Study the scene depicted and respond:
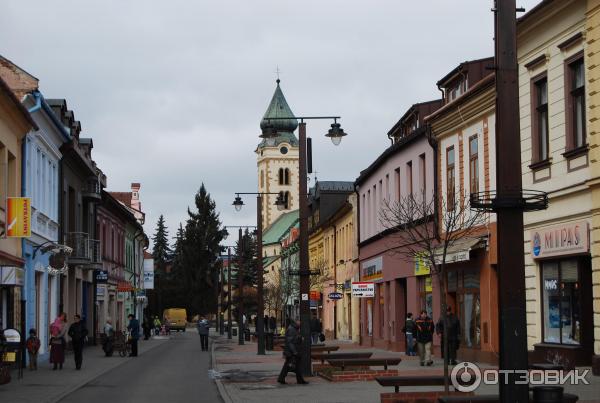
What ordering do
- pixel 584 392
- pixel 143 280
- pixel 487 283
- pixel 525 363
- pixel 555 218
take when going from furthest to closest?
1. pixel 143 280
2. pixel 487 283
3. pixel 555 218
4. pixel 584 392
5. pixel 525 363

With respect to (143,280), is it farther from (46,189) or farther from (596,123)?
(596,123)

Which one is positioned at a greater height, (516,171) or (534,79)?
(534,79)

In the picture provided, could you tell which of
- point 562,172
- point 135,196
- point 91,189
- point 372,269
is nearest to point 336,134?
point 562,172

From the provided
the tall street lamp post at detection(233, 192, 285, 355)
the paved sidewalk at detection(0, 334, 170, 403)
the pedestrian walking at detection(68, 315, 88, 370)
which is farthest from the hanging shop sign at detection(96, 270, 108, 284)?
the pedestrian walking at detection(68, 315, 88, 370)

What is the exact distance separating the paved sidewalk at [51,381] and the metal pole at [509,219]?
11931 mm

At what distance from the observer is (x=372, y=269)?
148 ft

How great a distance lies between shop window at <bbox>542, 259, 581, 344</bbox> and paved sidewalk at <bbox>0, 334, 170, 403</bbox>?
11.1 metres

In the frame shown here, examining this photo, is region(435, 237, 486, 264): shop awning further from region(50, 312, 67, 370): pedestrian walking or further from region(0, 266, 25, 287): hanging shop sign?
region(0, 266, 25, 287): hanging shop sign

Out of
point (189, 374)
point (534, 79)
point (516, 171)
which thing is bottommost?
point (189, 374)

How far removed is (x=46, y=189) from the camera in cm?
3497

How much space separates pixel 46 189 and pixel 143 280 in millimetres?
49535

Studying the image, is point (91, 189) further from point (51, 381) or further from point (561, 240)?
point (561, 240)

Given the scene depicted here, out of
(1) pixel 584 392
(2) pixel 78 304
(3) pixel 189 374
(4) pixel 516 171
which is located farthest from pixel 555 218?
(2) pixel 78 304

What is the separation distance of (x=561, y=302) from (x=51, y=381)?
12.3 m
